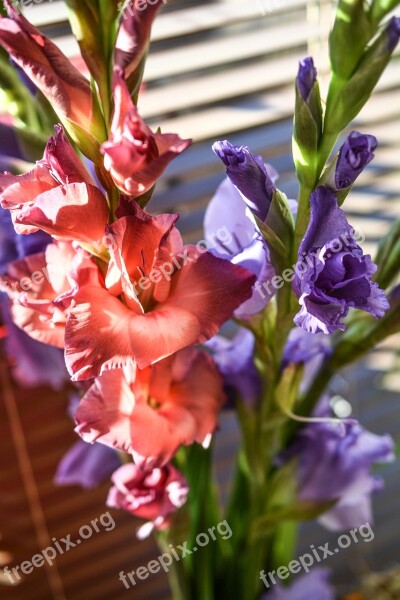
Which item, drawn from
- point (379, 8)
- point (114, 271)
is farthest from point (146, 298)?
point (379, 8)

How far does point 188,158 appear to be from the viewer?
0.88 metres

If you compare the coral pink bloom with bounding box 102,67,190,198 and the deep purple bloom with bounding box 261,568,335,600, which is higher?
the coral pink bloom with bounding box 102,67,190,198

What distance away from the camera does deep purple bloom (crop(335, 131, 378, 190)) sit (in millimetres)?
446

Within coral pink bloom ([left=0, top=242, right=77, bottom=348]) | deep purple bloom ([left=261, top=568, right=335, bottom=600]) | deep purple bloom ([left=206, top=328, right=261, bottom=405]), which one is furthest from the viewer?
deep purple bloom ([left=261, top=568, right=335, bottom=600])

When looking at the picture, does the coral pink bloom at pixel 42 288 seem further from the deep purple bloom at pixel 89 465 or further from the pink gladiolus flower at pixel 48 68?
the deep purple bloom at pixel 89 465

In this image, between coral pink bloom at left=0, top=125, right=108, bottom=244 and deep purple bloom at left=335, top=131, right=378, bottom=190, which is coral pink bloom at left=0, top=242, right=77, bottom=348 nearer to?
coral pink bloom at left=0, top=125, right=108, bottom=244

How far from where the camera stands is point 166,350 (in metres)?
0.46

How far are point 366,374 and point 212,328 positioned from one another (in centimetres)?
70

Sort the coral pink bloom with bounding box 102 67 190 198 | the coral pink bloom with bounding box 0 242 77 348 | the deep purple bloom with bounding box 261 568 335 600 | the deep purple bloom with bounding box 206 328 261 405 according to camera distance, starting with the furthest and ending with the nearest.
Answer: the deep purple bloom with bounding box 261 568 335 600
the deep purple bloom with bounding box 206 328 261 405
the coral pink bloom with bounding box 0 242 77 348
the coral pink bloom with bounding box 102 67 190 198

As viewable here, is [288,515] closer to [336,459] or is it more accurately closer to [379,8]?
[336,459]

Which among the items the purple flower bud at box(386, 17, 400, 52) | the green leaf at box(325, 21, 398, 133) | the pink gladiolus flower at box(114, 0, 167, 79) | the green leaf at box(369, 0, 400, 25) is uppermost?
the pink gladiolus flower at box(114, 0, 167, 79)

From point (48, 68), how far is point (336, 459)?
448 millimetres

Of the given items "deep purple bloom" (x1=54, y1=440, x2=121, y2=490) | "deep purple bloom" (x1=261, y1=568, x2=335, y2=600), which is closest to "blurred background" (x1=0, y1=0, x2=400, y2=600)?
"deep purple bloom" (x1=54, y1=440, x2=121, y2=490)

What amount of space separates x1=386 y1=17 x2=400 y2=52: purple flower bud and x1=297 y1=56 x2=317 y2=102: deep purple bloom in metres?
0.06
